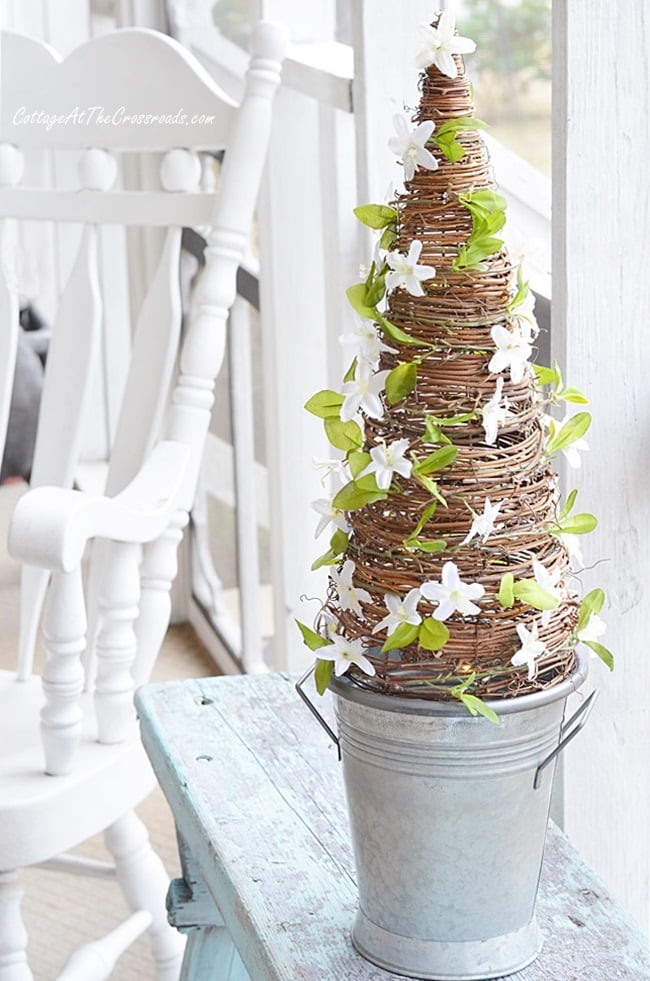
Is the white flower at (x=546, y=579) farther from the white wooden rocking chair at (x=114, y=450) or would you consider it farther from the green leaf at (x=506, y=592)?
the white wooden rocking chair at (x=114, y=450)

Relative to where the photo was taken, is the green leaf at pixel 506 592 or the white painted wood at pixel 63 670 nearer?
the green leaf at pixel 506 592

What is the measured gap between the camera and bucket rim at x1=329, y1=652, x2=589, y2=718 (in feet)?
1.97

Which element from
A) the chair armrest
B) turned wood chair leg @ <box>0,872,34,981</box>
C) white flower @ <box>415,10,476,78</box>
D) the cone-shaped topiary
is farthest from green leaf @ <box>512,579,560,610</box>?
turned wood chair leg @ <box>0,872,34,981</box>

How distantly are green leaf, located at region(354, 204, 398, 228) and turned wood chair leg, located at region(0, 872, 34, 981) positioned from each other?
84 cm

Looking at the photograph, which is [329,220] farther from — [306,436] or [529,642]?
[529,642]

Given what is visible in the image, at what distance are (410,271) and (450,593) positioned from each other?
0.15m

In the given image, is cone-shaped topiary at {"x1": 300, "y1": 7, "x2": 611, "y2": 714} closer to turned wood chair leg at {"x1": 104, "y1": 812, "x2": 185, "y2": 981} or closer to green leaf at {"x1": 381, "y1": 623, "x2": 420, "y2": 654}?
green leaf at {"x1": 381, "y1": 623, "x2": 420, "y2": 654}

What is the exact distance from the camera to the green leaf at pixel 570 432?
0.66 m

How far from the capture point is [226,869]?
753 mm

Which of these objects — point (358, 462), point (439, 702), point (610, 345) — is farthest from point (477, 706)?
point (610, 345)

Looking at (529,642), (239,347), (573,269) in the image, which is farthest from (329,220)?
(529,642)

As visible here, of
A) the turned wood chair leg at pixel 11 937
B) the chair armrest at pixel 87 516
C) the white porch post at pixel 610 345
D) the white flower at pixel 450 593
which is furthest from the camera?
the turned wood chair leg at pixel 11 937

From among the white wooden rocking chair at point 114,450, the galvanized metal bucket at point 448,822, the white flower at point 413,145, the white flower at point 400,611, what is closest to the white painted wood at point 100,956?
the white wooden rocking chair at point 114,450

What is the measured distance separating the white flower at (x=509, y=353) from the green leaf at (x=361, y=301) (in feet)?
0.22
